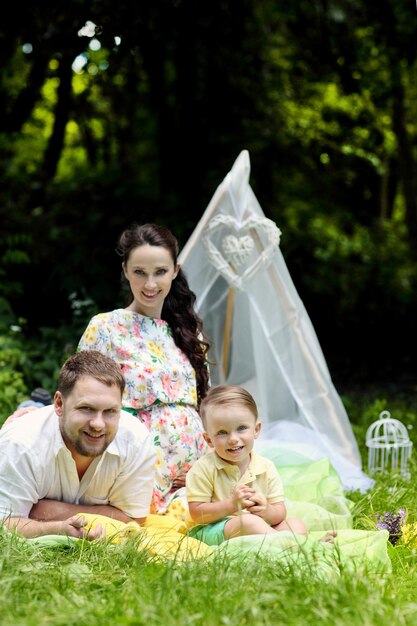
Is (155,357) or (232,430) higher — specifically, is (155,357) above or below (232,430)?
above

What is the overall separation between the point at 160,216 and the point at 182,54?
5.62ft

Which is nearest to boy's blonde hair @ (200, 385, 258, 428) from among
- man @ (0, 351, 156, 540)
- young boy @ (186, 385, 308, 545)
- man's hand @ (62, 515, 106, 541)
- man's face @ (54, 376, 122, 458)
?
young boy @ (186, 385, 308, 545)

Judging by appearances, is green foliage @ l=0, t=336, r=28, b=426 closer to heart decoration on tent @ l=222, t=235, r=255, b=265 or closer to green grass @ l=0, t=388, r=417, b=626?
heart decoration on tent @ l=222, t=235, r=255, b=265

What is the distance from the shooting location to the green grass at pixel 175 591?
2.55m

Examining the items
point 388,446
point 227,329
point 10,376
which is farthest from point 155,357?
point 10,376

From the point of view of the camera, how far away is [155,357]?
4.28 meters

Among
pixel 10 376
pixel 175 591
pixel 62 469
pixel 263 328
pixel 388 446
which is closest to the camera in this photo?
pixel 175 591

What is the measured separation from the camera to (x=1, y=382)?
20.2 feet

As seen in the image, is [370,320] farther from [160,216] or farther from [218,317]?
[218,317]

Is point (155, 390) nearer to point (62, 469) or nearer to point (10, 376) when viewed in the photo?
point (62, 469)

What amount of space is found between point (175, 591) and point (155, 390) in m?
1.55

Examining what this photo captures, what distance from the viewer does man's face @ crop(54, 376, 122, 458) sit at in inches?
131

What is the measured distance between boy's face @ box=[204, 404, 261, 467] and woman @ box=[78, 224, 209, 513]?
1.80 feet

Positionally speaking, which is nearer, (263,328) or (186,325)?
(186,325)
